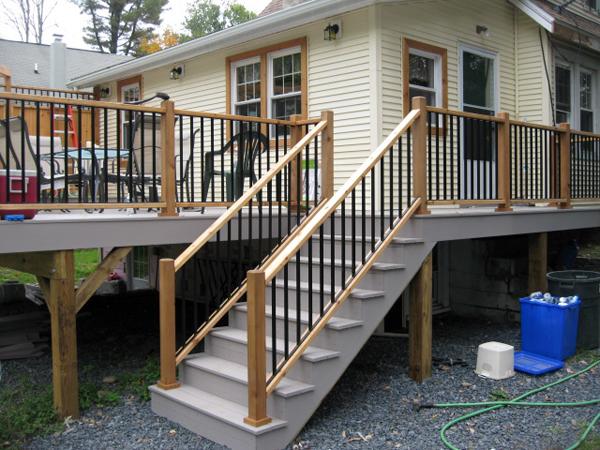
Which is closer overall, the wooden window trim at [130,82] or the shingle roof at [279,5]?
the shingle roof at [279,5]

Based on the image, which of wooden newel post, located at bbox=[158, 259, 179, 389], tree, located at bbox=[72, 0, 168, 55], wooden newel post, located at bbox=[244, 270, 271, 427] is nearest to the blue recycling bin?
wooden newel post, located at bbox=[244, 270, 271, 427]

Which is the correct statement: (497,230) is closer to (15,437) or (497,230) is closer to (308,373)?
(308,373)

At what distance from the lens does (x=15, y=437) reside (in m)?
4.38

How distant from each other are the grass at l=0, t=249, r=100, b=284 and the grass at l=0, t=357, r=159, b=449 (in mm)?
7155

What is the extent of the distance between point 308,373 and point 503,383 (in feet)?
6.28

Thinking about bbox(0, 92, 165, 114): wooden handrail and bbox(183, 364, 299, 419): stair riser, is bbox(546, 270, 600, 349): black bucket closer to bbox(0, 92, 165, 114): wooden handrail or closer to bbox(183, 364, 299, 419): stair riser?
bbox(183, 364, 299, 419): stair riser

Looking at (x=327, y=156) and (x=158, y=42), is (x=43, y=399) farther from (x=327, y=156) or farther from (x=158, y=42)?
(x=158, y=42)

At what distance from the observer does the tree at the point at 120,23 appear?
3281 cm

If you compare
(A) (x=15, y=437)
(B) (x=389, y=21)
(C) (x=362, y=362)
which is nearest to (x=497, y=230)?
(C) (x=362, y=362)

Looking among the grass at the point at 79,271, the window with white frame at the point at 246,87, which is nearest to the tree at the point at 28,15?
the grass at the point at 79,271

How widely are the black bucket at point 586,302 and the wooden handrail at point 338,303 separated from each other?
1934 mm

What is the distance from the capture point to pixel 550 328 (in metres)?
5.77

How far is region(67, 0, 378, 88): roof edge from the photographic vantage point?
692 centimetres

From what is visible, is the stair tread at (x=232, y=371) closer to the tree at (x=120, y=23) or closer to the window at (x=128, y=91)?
the window at (x=128, y=91)
